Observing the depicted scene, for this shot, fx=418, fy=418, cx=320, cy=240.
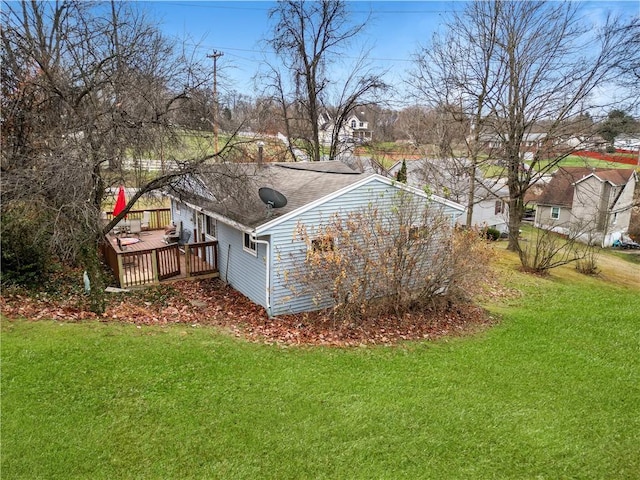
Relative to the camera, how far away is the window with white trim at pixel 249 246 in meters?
10.9

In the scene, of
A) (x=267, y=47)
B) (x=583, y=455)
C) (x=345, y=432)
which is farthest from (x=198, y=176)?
(x=267, y=47)

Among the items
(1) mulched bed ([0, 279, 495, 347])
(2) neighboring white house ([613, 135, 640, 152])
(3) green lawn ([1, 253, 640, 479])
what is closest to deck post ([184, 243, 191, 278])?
(1) mulched bed ([0, 279, 495, 347])

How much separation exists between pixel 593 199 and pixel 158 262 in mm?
34361

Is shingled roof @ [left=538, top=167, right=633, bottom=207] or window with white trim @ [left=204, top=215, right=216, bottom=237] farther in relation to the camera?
shingled roof @ [left=538, top=167, right=633, bottom=207]

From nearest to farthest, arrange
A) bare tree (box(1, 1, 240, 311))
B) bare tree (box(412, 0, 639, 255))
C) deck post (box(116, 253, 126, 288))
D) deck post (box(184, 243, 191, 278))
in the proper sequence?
bare tree (box(1, 1, 240, 311))
deck post (box(116, 253, 126, 288))
deck post (box(184, 243, 191, 278))
bare tree (box(412, 0, 639, 255))

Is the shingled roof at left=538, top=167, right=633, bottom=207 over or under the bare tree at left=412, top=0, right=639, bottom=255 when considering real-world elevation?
under

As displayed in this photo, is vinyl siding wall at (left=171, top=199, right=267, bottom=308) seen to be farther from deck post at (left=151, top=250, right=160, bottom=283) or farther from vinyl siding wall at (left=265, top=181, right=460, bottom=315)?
deck post at (left=151, top=250, right=160, bottom=283)

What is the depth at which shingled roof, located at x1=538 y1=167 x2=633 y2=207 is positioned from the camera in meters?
34.1

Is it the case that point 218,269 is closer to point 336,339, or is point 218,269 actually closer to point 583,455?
point 336,339

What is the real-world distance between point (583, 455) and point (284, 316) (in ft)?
21.8

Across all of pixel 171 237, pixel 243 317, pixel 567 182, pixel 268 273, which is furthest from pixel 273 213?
pixel 567 182

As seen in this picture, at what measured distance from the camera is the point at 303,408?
617 centimetres

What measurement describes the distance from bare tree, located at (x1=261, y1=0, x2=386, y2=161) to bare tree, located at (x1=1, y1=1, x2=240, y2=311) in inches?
525

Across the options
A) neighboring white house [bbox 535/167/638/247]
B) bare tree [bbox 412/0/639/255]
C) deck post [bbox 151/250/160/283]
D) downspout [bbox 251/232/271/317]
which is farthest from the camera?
neighboring white house [bbox 535/167/638/247]
